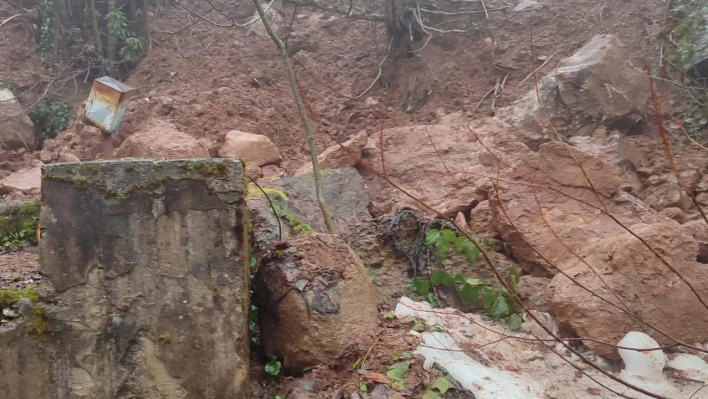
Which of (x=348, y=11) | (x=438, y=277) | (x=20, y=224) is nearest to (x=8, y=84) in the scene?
(x=20, y=224)

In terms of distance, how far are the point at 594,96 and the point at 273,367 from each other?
4137 millimetres

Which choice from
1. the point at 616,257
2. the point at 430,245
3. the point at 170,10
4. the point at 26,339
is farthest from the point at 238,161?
the point at 170,10

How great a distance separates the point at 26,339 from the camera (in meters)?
2.38

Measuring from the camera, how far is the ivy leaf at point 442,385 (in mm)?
2557

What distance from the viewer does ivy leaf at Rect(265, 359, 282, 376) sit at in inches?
109

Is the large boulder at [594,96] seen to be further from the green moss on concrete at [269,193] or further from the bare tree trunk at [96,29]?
the bare tree trunk at [96,29]

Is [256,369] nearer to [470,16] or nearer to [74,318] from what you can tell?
[74,318]

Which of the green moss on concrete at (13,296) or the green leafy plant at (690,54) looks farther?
the green leafy plant at (690,54)

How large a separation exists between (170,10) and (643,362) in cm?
804

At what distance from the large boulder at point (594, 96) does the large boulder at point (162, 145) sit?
321cm

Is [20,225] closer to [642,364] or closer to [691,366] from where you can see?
[642,364]

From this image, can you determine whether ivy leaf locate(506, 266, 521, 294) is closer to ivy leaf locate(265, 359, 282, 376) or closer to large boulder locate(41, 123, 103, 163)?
ivy leaf locate(265, 359, 282, 376)

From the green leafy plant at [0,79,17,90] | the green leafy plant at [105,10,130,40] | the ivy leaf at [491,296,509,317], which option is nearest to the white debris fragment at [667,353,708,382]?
the ivy leaf at [491,296,509,317]

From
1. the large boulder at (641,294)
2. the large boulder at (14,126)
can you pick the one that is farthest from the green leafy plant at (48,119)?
the large boulder at (641,294)
